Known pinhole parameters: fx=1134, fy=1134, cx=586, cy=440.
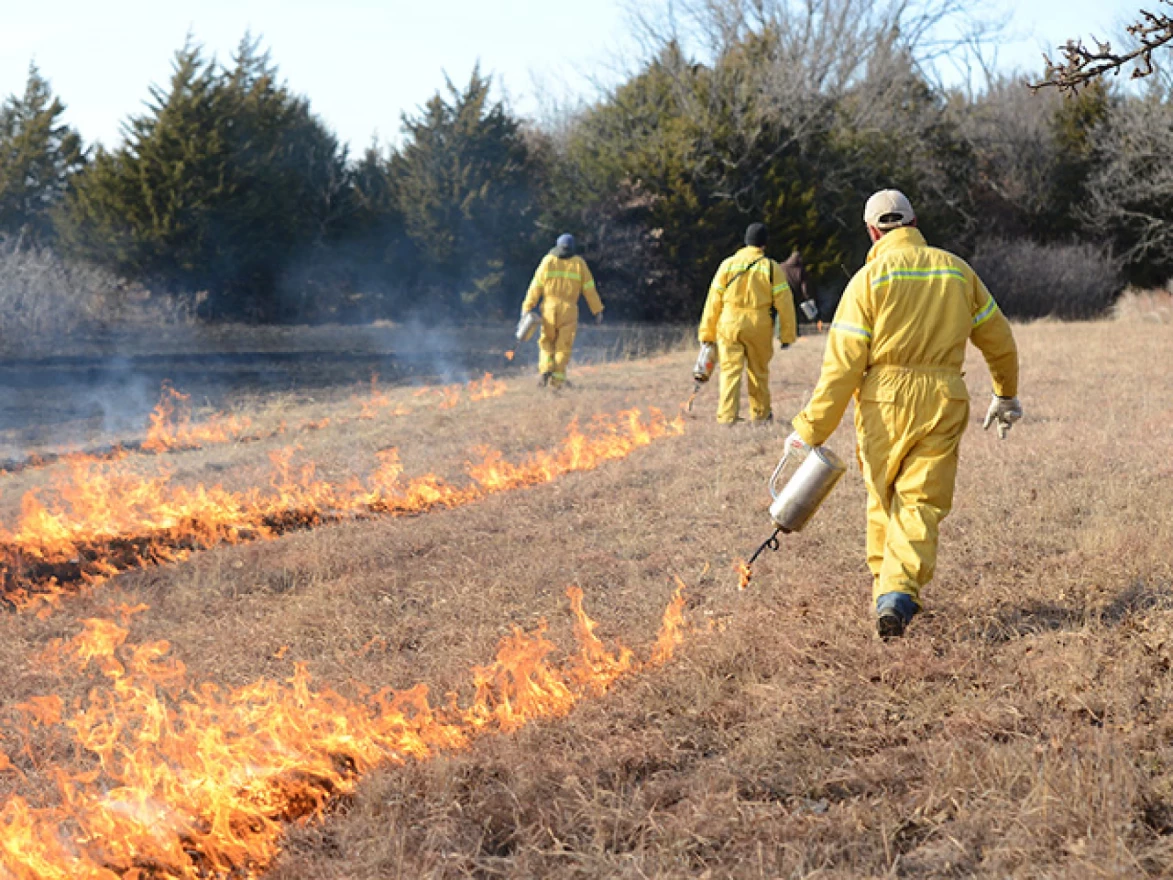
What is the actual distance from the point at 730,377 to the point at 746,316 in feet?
1.75

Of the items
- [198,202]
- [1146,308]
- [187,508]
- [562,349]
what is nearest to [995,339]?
[187,508]

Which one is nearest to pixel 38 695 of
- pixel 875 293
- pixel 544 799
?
pixel 544 799

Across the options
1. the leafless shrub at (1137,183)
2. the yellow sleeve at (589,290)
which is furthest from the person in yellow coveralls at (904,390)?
the leafless shrub at (1137,183)

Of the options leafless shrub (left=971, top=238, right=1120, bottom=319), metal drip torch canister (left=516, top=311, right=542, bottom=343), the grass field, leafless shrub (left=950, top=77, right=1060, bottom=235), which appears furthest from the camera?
leafless shrub (left=950, top=77, right=1060, bottom=235)

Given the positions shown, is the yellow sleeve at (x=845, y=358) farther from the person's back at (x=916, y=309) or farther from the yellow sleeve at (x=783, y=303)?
the yellow sleeve at (x=783, y=303)

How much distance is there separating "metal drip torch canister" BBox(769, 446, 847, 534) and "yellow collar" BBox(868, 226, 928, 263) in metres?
0.79

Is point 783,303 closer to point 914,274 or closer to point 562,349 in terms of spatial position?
point 562,349

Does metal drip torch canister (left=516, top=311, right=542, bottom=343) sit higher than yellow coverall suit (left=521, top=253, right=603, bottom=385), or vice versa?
yellow coverall suit (left=521, top=253, right=603, bottom=385)

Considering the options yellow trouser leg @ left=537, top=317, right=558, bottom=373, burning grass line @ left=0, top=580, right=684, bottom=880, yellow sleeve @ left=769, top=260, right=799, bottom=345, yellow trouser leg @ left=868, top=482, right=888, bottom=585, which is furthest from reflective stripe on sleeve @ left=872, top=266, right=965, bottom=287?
yellow trouser leg @ left=537, top=317, right=558, bottom=373

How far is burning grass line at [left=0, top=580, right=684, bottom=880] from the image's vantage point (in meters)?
3.24

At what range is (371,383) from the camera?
1695cm

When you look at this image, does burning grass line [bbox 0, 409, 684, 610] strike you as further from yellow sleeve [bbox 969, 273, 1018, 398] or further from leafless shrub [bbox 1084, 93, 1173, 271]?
leafless shrub [bbox 1084, 93, 1173, 271]

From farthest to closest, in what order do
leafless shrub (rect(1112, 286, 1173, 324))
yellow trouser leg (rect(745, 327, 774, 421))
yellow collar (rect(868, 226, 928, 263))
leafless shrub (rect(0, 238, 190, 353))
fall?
leafless shrub (rect(1112, 286, 1173, 324)) < leafless shrub (rect(0, 238, 190, 353)) < yellow trouser leg (rect(745, 327, 774, 421)) < yellow collar (rect(868, 226, 928, 263))

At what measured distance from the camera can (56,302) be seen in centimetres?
1884
